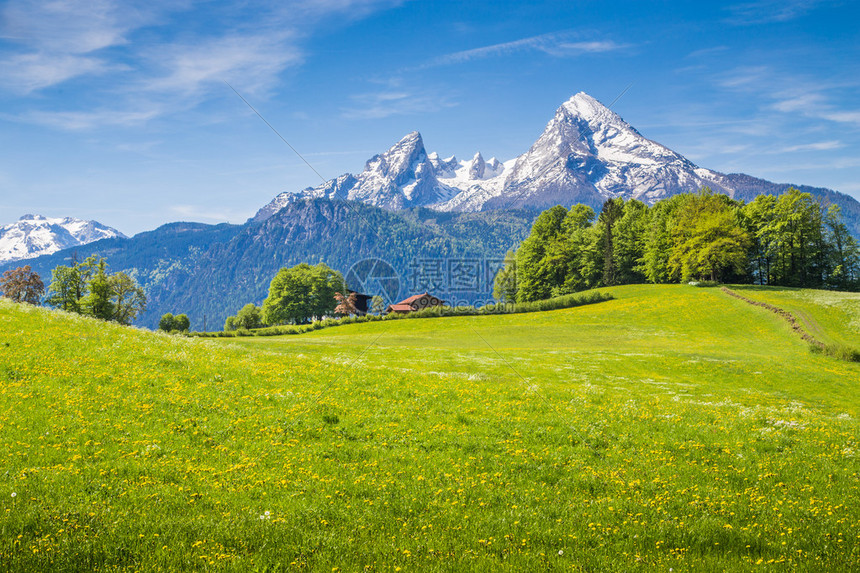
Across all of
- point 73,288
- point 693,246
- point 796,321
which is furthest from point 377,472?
point 693,246

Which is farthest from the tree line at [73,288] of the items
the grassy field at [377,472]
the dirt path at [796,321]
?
the dirt path at [796,321]

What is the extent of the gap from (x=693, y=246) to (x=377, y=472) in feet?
290

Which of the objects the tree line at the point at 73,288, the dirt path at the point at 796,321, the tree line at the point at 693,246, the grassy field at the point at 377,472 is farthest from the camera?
the tree line at the point at 693,246

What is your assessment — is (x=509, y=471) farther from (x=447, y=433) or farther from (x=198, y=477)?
(x=198, y=477)

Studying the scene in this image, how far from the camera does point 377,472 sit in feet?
40.3

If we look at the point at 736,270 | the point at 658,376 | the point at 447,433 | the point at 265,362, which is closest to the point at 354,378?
the point at 265,362

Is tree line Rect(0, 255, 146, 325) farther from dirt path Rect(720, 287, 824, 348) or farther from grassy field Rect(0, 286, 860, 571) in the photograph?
dirt path Rect(720, 287, 824, 348)

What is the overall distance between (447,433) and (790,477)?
33.1 ft

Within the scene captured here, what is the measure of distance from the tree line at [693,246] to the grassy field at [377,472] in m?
71.5

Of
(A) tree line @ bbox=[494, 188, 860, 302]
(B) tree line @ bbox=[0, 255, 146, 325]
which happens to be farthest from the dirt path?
(B) tree line @ bbox=[0, 255, 146, 325]

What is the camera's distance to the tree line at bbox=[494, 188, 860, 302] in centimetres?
8319

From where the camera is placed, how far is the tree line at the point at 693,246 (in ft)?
273

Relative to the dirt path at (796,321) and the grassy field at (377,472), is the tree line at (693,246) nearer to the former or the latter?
the dirt path at (796,321)

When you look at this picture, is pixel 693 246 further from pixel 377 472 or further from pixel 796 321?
pixel 377 472
